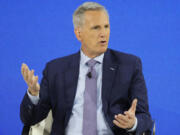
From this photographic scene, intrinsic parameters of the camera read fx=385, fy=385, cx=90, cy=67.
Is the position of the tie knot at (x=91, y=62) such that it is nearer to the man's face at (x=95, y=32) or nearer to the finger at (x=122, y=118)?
the man's face at (x=95, y=32)

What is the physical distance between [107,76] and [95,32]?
10.3 inches

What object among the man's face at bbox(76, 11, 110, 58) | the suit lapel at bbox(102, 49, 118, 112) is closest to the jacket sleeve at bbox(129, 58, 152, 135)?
the suit lapel at bbox(102, 49, 118, 112)

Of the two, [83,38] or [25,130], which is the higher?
[83,38]

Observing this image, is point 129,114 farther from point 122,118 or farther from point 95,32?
point 95,32

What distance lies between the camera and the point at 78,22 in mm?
2309

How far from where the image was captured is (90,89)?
7.29 feet

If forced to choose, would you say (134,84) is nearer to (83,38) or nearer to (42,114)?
(83,38)

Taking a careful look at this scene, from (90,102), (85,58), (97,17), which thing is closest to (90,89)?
(90,102)

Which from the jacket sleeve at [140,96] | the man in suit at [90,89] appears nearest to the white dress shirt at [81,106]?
the man in suit at [90,89]

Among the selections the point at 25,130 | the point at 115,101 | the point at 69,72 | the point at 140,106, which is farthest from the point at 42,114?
the point at 140,106

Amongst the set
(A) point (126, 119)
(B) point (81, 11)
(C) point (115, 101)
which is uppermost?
(B) point (81, 11)

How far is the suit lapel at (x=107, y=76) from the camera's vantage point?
2.18 metres

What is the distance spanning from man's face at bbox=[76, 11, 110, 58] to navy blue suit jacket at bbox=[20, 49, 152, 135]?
4.4 inches

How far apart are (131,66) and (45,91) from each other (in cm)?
52
